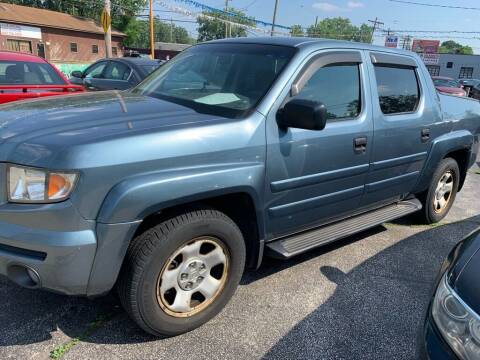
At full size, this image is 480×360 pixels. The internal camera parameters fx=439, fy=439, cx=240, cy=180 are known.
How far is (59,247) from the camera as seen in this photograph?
2203mm

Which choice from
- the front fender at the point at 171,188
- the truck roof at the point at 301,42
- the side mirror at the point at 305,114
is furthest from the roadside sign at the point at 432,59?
the front fender at the point at 171,188

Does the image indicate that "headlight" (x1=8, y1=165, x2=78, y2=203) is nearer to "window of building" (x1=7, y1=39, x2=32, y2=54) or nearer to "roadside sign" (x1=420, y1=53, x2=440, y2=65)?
"window of building" (x1=7, y1=39, x2=32, y2=54)

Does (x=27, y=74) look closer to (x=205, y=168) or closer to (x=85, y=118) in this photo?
(x=85, y=118)

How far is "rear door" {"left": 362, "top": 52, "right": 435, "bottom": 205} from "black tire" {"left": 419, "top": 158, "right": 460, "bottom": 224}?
462mm

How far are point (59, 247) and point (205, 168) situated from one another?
894mm

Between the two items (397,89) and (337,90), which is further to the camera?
(397,89)

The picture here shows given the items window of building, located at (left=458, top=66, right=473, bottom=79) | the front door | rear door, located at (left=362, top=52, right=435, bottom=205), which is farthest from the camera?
window of building, located at (left=458, top=66, right=473, bottom=79)

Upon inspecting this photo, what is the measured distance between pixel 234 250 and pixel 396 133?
193cm

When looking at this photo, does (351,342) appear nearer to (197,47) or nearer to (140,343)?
(140,343)

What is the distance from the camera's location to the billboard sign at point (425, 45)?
246 feet

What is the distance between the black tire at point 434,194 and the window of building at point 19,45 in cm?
3885

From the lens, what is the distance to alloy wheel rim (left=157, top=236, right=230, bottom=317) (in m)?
2.65

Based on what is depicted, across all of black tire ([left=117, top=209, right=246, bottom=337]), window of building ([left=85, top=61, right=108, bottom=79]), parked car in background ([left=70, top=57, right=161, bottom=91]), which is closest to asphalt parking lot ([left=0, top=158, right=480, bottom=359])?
black tire ([left=117, top=209, right=246, bottom=337])

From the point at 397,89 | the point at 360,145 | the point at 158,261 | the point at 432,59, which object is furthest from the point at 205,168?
the point at 432,59
